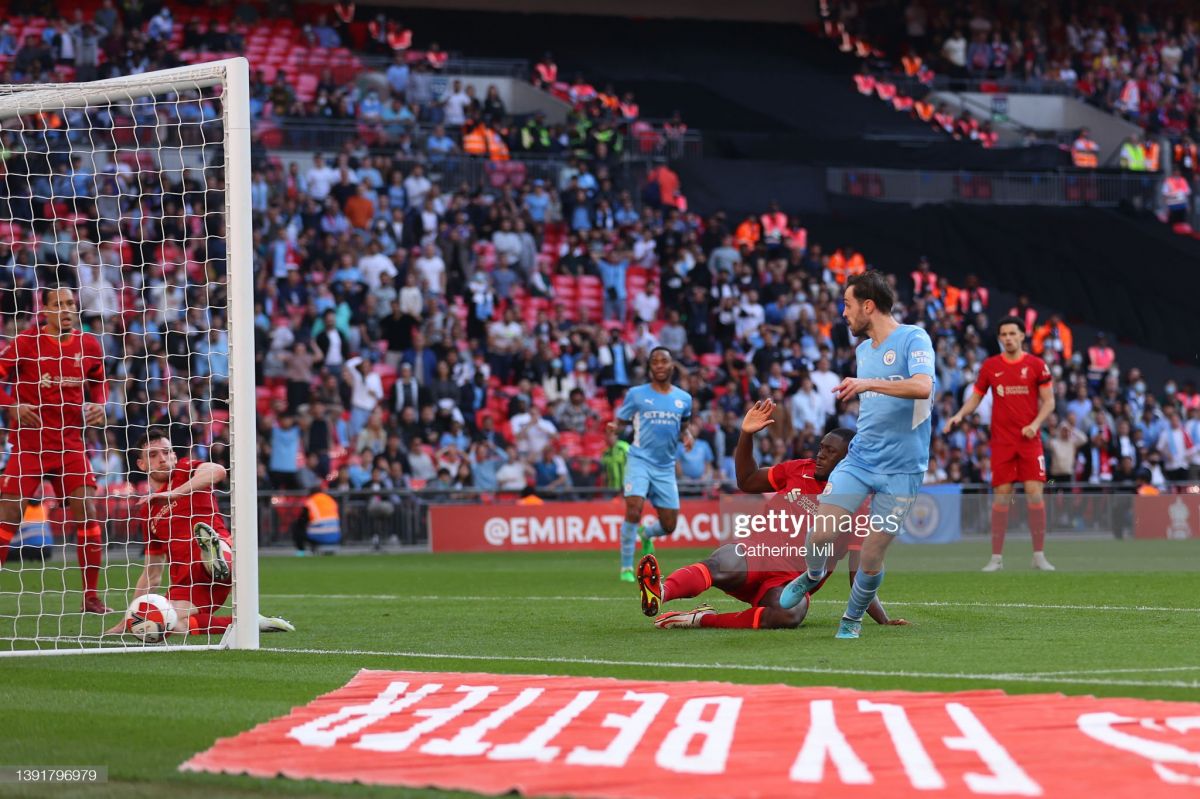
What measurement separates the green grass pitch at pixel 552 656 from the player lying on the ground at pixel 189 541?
552 mm

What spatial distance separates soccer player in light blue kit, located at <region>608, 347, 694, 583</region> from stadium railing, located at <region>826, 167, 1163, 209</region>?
833 inches

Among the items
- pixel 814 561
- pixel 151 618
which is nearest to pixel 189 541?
pixel 151 618

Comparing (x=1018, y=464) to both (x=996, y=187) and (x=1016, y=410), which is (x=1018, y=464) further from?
(x=996, y=187)

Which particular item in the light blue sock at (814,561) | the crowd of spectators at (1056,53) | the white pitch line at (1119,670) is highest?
the crowd of spectators at (1056,53)

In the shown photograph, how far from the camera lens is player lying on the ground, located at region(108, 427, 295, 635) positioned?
12086 mm

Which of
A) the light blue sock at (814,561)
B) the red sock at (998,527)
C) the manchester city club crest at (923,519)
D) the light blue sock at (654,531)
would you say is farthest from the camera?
the manchester city club crest at (923,519)

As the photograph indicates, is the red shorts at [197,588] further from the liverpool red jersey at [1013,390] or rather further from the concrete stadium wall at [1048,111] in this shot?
the concrete stadium wall at [1048,111]

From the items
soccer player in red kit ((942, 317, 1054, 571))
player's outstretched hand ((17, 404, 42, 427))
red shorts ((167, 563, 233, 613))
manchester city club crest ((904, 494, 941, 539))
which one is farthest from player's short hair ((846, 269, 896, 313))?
manchester city club crest ((904, 494, 941, 539))

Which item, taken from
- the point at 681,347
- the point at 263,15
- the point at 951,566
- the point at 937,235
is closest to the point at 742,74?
the point at 937,235

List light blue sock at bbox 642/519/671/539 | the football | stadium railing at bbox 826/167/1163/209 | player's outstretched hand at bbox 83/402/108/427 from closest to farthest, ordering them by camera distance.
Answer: the football, player's outstretched hand at bbox 83/402/108/427, light blue sock at bbox 642/519/671/539, stadium railing at bbox 826/167/1163/209

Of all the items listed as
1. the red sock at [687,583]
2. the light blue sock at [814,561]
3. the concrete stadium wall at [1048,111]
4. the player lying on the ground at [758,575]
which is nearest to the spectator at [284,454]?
the player lying on the ground at [758,575]

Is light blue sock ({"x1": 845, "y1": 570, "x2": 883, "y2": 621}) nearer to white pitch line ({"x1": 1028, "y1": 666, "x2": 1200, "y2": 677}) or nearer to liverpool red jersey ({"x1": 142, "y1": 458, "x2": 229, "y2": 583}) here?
white pitch line ({"x1": 1028, "y1": 666, "x2": 1200, "y2": 677})

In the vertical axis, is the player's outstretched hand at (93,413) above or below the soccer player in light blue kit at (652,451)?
above

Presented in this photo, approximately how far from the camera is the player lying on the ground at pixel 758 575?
38.7 feet
